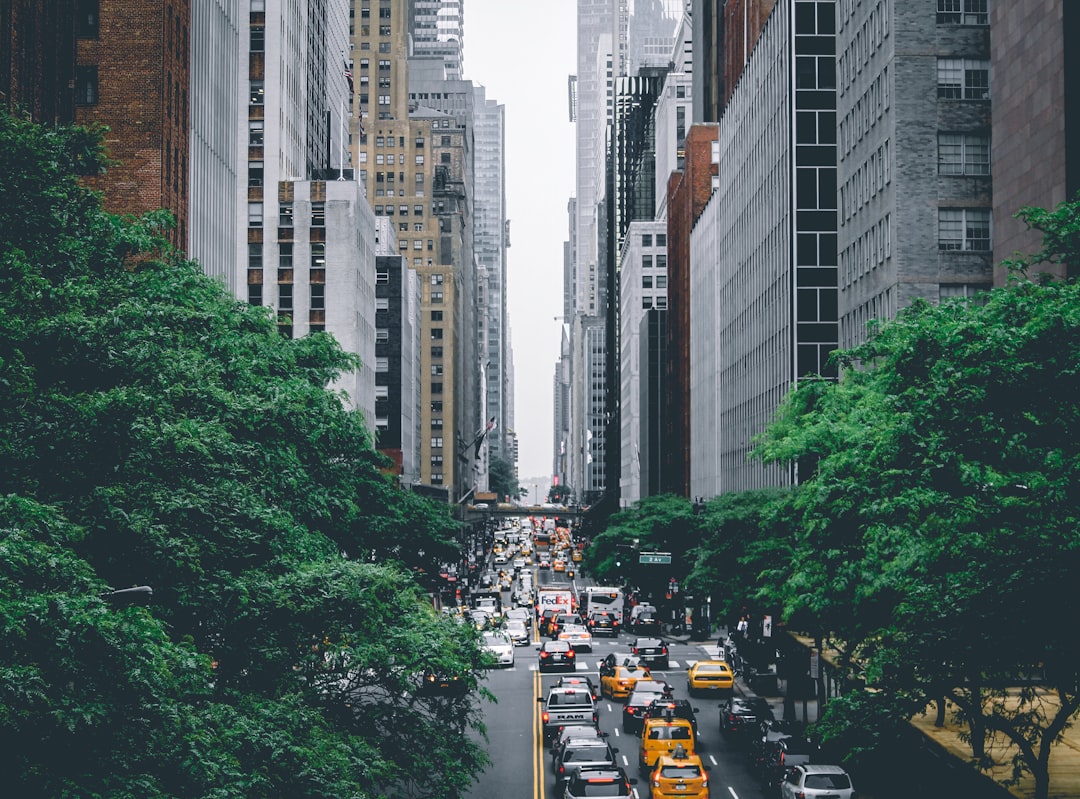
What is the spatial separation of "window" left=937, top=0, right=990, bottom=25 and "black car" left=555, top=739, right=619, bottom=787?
43.4 m

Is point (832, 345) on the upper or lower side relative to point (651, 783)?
upper

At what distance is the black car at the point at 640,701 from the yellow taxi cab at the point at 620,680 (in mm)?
5560

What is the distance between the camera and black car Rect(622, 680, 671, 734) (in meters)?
→ 47.5

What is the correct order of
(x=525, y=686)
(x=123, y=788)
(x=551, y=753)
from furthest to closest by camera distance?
(x=525, y=686), (x=551, y=753), (x=123, y=788)

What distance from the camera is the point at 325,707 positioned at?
24547 mm

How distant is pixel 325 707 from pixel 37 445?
21.6ft

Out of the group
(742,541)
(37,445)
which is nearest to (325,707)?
(37,445)

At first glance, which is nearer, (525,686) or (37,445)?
(37,445)

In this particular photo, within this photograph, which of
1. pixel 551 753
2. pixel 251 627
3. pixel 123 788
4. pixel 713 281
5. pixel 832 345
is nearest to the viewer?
pixel 123 788

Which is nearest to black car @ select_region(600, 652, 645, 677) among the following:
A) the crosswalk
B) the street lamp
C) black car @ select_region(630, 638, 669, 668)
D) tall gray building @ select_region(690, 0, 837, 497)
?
black car @ select_region(630, 638, 669, 668)

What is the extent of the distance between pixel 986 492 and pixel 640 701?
2455 cm

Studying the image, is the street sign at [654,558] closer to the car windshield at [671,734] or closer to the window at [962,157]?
the window at [962,157]

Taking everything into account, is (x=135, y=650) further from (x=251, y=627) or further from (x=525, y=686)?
(x=525, y=686)

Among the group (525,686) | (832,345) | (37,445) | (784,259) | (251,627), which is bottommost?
(525,686)
